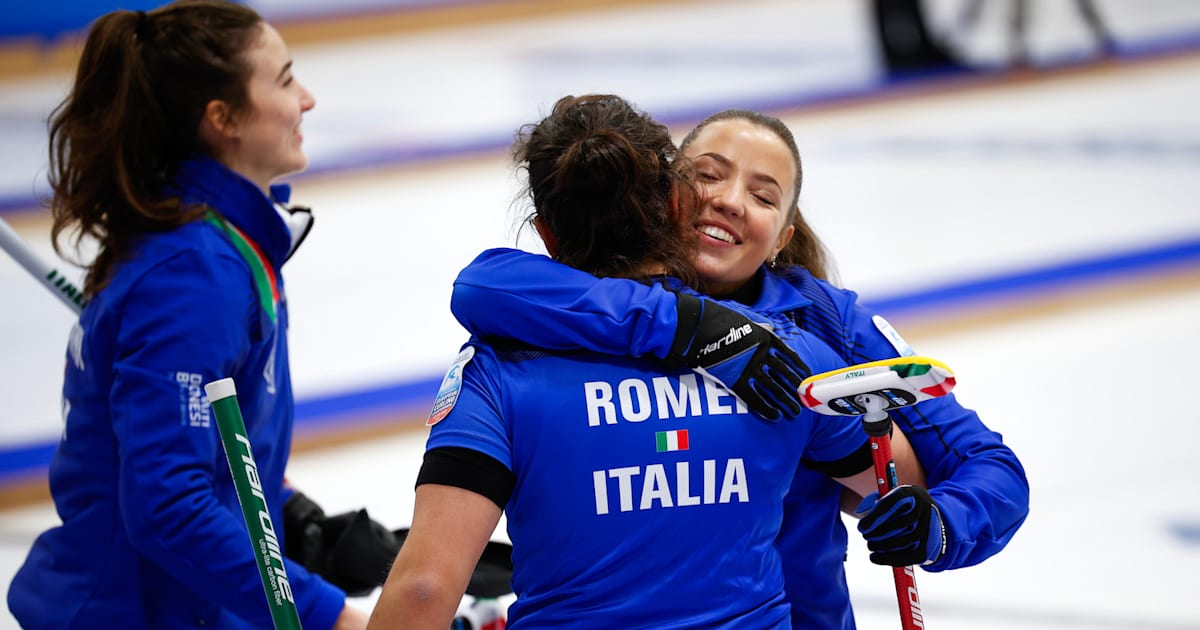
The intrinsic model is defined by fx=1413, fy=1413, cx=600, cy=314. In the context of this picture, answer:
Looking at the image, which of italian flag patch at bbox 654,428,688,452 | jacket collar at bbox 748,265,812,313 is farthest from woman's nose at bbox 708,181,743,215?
italian flag patch at bbox 654,428,688,452

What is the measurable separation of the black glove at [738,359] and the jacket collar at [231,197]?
89 centimetres

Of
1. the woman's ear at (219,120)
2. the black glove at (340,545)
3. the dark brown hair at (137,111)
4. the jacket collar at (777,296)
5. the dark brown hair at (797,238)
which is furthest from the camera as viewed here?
the black glove at (340,545)

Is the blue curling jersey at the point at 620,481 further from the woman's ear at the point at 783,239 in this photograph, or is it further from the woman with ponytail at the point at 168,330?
the woman with ponytail at the point at 168,330

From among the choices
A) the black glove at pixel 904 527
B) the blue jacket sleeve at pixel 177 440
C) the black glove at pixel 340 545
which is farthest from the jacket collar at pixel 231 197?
the black glove at pixel 904 527

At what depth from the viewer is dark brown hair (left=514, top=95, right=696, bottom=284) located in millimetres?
1572

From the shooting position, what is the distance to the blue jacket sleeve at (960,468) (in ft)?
5.60

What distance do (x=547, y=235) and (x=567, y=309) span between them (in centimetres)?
16

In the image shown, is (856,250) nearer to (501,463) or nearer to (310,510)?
(310,510)

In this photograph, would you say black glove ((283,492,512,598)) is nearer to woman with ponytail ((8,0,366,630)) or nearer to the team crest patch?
woman with ponytail ((8,0,366,630))

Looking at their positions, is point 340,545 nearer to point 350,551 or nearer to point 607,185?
point 350,551

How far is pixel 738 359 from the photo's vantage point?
1572mm

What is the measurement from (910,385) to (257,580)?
0.97m

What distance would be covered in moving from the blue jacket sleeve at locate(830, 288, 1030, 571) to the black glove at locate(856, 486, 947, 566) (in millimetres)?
53

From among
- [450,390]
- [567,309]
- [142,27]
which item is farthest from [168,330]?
[567,309]
